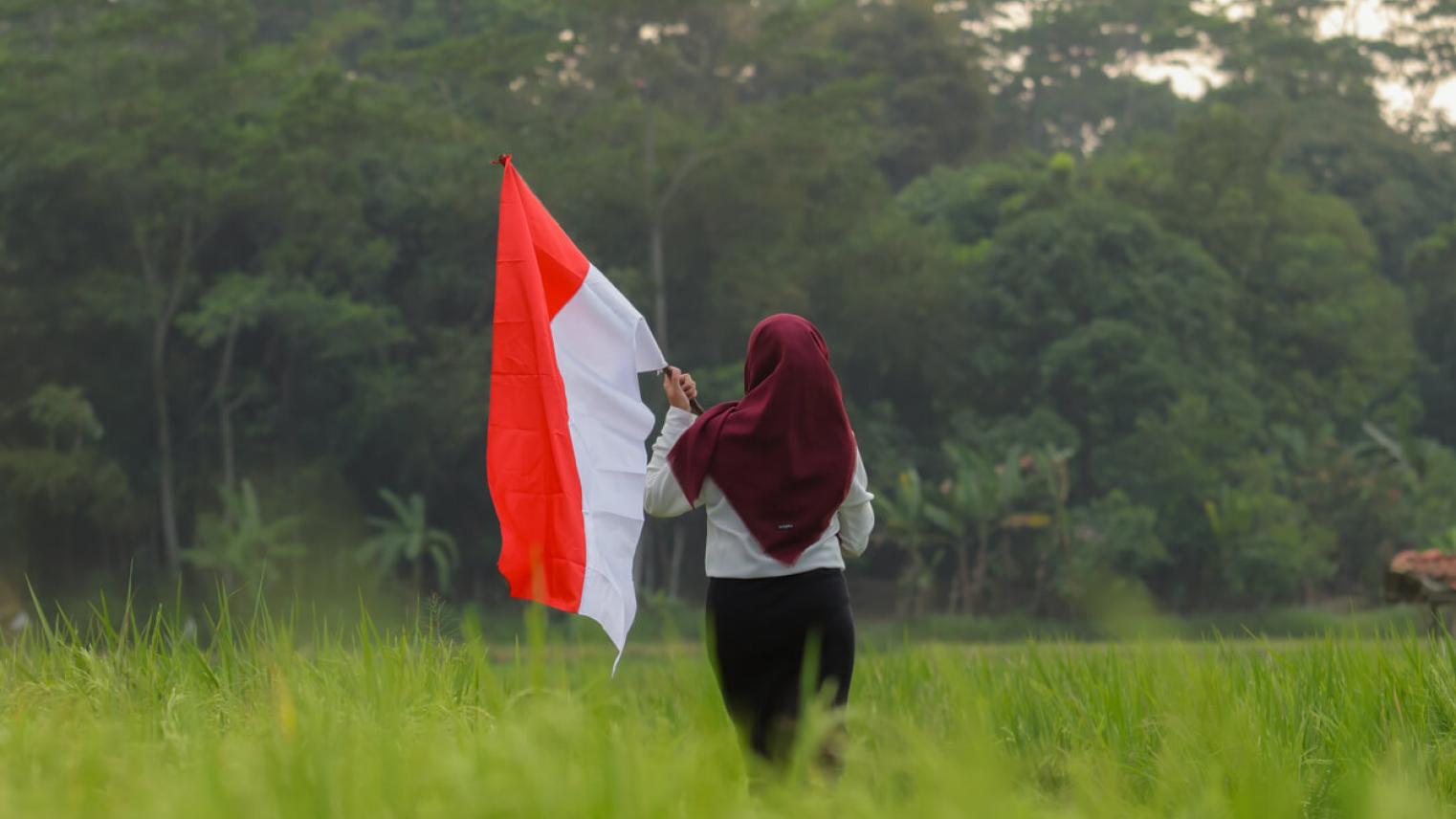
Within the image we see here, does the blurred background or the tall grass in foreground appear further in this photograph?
the blurred background

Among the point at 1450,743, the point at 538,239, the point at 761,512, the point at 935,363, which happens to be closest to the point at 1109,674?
the point at 1450,743

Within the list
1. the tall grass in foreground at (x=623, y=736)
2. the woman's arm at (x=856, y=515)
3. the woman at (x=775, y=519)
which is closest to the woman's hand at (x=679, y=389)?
the woman at (x=775, y=519)

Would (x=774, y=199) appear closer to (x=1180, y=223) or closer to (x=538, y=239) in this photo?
(x=1180, y=223)

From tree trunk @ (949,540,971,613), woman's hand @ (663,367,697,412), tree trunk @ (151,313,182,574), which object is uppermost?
woman's hand @ (663,367,697,412)

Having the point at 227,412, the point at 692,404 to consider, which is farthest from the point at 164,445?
the point at 692,404

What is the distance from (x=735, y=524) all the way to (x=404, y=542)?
21.1 m

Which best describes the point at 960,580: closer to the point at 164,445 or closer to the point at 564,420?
the point at 164,445

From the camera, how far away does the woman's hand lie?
4406 millimetres

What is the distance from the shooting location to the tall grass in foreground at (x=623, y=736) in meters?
2.76

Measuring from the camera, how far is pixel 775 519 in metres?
4.11

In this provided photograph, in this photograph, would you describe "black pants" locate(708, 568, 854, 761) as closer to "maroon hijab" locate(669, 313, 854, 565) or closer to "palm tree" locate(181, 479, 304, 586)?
"maroon hijab" locate(669, 313, 854, 565)

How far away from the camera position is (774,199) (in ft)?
86.4

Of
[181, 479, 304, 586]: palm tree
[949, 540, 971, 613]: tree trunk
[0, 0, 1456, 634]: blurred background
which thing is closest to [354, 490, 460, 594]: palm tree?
[0, 0, 1456, 634]: blurred background

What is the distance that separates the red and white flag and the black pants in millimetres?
510
